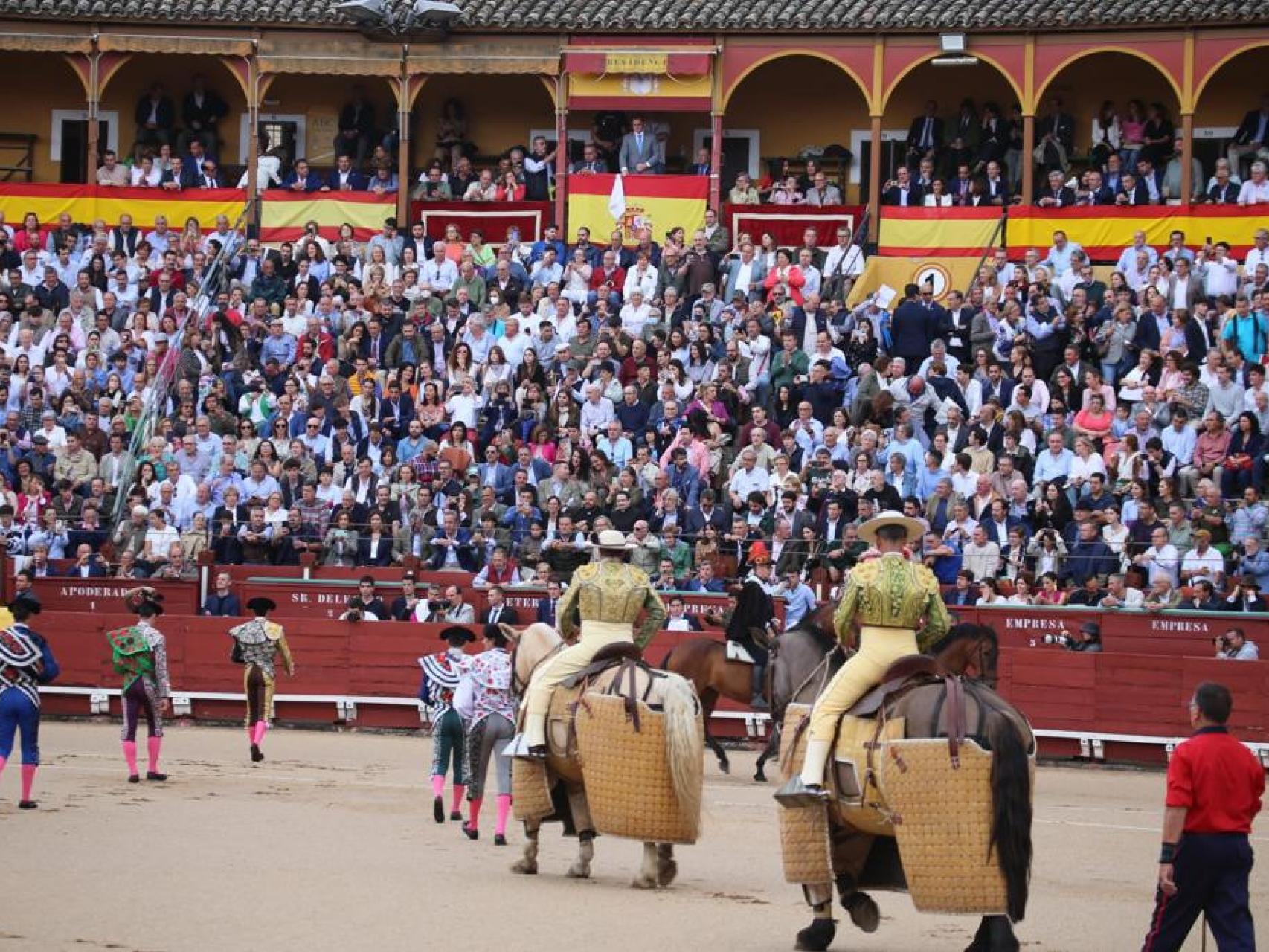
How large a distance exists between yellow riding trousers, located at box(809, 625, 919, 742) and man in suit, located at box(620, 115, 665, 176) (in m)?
18.5

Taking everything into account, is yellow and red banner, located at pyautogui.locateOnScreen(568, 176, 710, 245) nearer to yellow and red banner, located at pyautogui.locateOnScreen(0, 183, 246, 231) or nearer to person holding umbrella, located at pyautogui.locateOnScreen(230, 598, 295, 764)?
yellow and red banner, located at pyautogui.locateOnScreen(0, 183, 246, 231)

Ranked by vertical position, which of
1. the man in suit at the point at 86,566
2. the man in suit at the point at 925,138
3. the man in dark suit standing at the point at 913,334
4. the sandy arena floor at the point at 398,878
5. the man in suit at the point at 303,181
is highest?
the man in suit at the point at 925,138

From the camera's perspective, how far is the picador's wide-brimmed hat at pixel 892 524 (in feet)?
31.6

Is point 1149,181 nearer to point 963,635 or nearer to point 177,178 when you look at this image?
point 177,178

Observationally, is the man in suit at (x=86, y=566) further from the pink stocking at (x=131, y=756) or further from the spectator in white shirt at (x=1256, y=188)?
the spectator in white shirt at (x=1256, y=188)

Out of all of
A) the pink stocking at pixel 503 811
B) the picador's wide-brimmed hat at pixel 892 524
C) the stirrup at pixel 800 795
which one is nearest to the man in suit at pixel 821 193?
the pink stocking at pixel 503 811

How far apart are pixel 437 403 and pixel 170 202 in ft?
25.3

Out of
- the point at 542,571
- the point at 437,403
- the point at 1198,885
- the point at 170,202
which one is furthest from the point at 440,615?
the point at 1198,885

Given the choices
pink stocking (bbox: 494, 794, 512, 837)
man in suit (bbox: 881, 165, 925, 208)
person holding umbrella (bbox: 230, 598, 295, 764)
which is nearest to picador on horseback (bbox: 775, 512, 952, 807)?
pink stocking (bbox: 494, 794, 512, 837)

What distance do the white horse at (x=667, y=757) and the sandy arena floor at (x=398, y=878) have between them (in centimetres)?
17

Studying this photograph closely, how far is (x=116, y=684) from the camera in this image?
21.3 meters

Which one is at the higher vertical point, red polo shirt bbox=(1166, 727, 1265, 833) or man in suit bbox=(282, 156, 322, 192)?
man in suit bbox=(282, 156, 322, 192)

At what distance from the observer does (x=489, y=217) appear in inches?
1080

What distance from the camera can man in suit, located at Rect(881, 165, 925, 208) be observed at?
86.5 feet
